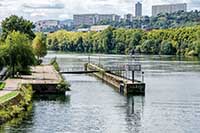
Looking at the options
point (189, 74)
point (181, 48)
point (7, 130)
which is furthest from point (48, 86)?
point (181, 48)

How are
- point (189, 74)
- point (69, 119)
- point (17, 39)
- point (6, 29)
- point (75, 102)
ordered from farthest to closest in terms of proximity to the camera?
1. point (6, 29)
2. point (189, 74)
3. point (17, 39)
4. point (75, 102)
5. point (69, 119)

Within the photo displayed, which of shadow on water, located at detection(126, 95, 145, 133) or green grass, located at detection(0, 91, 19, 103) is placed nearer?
shadow on water, located at detection(126, 95, 145, 133)

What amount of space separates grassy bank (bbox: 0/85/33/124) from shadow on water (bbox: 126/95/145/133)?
8991 millimetres

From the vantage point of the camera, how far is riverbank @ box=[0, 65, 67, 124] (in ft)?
157

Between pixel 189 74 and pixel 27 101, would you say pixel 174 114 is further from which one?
pixel 189 74

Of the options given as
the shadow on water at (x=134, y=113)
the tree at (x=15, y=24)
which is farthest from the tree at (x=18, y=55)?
the tree at (x=15, y=24)

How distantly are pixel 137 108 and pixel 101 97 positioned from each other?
9.39m

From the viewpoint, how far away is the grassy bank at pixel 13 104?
46.3 meters

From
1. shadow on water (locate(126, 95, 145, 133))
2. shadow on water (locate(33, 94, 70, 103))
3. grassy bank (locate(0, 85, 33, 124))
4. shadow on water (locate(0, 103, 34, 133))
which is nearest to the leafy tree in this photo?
shadow on water (locate(126, 95, 145, 133))

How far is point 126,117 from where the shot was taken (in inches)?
2025

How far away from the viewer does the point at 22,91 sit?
60.2 meters

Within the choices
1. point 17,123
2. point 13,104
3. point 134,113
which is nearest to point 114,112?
point 134,113

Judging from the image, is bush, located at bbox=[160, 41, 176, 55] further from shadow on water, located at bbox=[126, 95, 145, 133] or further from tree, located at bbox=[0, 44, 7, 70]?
shadow on water, located at bbox=[126, 95, 145, 133]

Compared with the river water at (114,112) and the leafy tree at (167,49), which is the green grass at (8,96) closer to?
the river water at (114,112)
